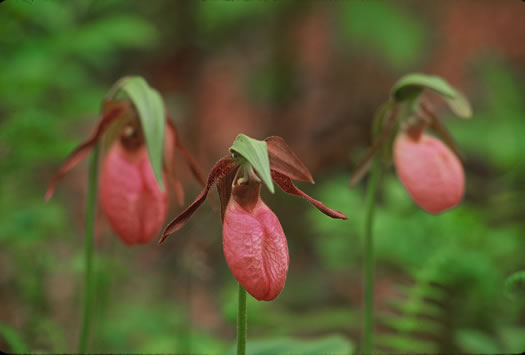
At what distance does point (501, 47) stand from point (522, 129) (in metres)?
1.62

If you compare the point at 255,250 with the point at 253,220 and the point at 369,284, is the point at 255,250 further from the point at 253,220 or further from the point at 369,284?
the point at 369,284

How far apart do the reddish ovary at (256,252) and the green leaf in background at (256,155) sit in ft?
0.36

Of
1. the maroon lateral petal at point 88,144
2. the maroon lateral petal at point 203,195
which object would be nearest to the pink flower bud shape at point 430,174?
the maroon lateral petal at point 203,195

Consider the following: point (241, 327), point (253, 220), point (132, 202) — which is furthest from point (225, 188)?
point (132, 202)

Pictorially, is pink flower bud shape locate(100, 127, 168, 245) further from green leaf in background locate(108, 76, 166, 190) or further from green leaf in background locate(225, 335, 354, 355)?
green leaf in background locate(225, 335, 354, 355)

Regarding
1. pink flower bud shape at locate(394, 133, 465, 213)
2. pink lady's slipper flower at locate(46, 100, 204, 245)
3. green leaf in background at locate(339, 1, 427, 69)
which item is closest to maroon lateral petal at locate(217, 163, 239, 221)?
pink lady's slipper flower at locate(46, 100, 204, 245)

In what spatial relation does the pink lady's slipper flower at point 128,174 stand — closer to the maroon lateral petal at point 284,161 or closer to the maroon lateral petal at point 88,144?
the maroon lateral petal at point 88,144

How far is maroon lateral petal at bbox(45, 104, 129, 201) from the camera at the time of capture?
1055 mm

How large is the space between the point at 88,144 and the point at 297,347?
654 mm

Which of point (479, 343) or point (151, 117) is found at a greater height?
point (151, 117)

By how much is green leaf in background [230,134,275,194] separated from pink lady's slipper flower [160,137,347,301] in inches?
3.3

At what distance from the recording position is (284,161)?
0.79m

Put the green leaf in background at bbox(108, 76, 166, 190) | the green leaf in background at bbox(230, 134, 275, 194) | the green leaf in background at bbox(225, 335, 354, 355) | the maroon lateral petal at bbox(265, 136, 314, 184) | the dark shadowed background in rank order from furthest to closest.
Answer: the dark shadowed background
the green leaf in background at bbox(225, 335, 354, 355)
the green leaf in background at bbox(108, 76, 166, 190)
the maroon lateral petal at bbox(265, 136, 314, 184)
the green leaf in background at bbox(230, 134, 275, 194)

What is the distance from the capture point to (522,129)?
8.82ft
